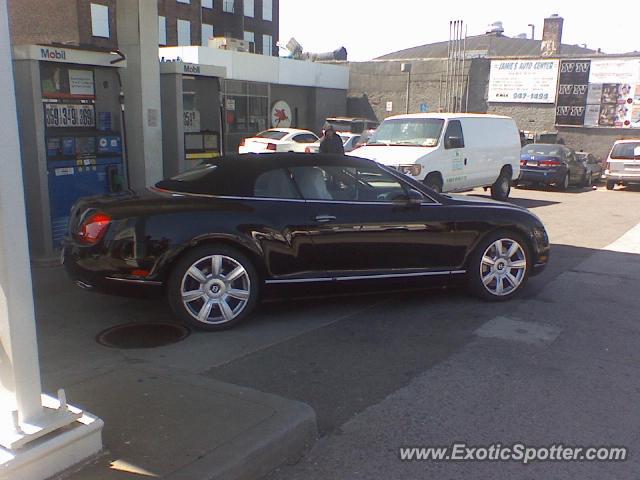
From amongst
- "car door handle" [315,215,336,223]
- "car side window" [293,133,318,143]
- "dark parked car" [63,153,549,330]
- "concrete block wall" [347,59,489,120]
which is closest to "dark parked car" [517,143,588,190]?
"car side window" [293,133,318,143]

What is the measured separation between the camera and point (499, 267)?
6324 millimetres

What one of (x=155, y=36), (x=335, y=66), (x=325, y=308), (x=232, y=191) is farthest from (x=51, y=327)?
(x=335, y=66)

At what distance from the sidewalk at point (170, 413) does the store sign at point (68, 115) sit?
3.18 meters

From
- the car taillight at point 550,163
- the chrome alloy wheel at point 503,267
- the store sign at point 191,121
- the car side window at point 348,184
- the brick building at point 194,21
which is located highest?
the brick building at point 194,21

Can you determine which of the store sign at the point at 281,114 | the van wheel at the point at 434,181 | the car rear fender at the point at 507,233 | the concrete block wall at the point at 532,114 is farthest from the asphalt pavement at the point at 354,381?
the store sign at the point at 281,114

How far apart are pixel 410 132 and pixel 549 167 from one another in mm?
7804

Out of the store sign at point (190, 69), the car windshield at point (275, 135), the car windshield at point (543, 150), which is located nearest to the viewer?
the store sign at point (190, 69)

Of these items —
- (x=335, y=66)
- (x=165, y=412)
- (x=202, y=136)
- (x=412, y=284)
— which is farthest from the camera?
(x=335, y=66)

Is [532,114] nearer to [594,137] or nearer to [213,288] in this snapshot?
[594,137]

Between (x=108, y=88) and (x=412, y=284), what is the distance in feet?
15.5

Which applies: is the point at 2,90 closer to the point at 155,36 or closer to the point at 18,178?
the point at 18,178

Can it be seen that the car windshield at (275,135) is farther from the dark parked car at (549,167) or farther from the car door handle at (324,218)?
the car door handle at (324,218)

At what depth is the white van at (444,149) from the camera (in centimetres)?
1230

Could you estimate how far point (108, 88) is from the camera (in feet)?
26.2
